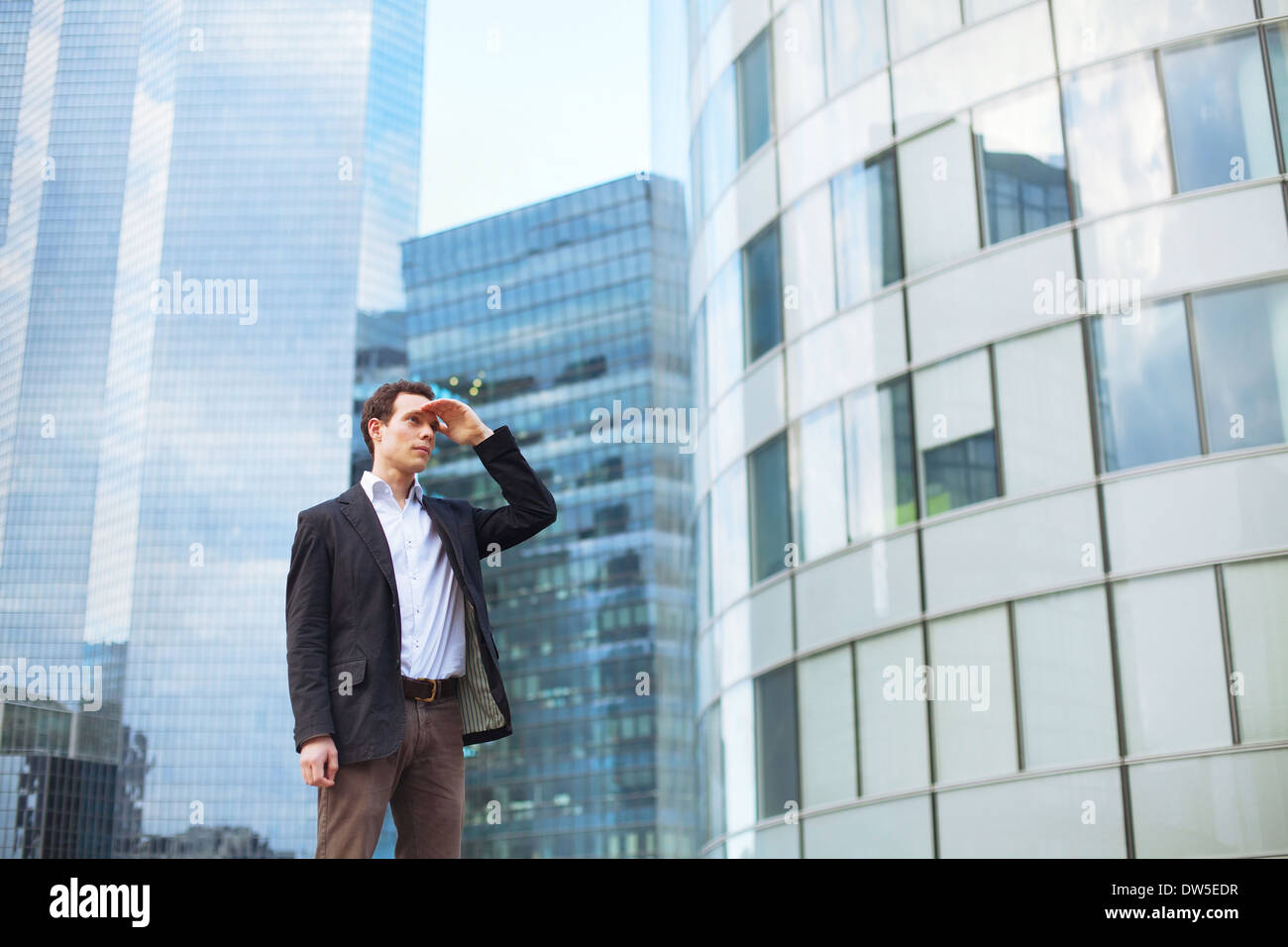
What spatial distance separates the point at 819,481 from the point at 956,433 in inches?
109

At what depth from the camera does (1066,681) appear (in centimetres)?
1706

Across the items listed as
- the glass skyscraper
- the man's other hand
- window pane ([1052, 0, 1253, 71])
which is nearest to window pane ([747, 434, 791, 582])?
window pane ([1052, 0, 1253, 71])

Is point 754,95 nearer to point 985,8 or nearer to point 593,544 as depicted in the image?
point 985,8

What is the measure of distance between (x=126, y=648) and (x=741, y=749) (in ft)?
330

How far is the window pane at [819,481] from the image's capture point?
20922mm

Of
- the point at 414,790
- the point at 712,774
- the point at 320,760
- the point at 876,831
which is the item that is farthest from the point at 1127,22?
the point at 320,760

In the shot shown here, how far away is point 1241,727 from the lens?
15.7 metres

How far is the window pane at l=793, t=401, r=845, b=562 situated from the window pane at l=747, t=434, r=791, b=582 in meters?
Result: 0.39

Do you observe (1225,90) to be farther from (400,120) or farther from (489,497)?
(400,120)

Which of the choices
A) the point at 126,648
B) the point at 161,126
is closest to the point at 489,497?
the point at 126,648

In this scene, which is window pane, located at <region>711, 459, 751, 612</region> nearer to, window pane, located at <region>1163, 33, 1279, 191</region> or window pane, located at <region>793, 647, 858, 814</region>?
window pane, located at <region>793, 647, 858, 814</region>

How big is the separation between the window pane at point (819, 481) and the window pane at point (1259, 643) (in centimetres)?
589
